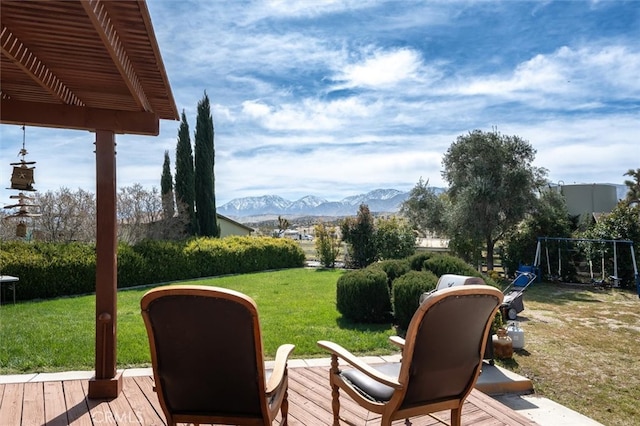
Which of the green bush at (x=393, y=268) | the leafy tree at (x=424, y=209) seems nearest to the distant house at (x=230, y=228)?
the leafy tree at (x=424, y=209)

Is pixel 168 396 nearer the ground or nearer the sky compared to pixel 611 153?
nearer the ground

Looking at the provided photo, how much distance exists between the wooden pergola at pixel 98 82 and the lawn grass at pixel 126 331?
1.62 m

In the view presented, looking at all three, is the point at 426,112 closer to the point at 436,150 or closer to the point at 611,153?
the point at 436,150

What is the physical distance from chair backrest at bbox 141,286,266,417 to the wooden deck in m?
1.01

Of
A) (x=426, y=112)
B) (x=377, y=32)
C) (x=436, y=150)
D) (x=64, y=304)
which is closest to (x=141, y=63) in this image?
(x=377, y=32)

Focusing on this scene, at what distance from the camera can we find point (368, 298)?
6676 millimetres

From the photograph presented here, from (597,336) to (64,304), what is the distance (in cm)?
1007

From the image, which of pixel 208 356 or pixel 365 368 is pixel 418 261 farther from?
pixel 208 356

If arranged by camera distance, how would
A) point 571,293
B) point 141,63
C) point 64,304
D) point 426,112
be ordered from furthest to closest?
point 426,112 → point 571,293 → point 64,304 → point 141,63

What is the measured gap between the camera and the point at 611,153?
13398mm

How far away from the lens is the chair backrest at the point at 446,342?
1949 mm

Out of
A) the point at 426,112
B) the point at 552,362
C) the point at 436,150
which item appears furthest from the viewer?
the point at 436,150

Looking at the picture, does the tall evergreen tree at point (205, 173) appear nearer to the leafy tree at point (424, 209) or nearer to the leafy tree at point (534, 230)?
the leafy tree at point (424, 209)

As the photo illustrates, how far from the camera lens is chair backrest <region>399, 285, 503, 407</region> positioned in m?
1.95
